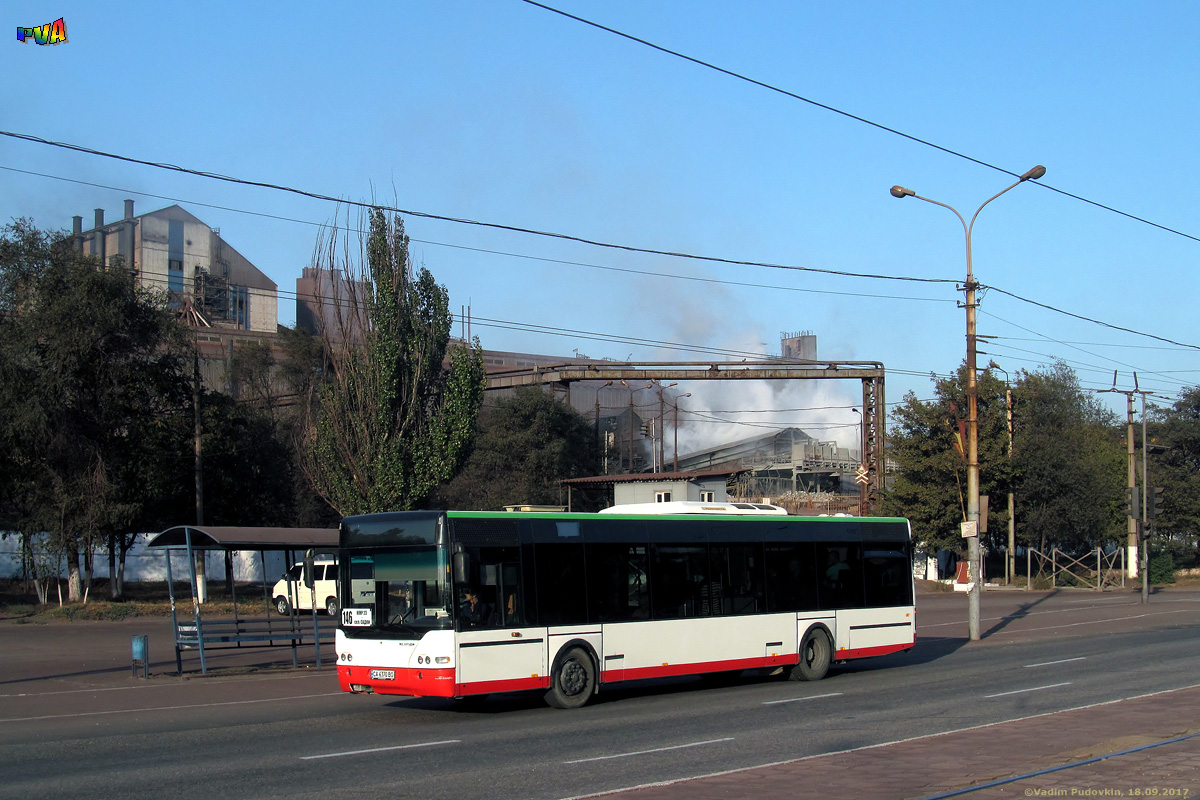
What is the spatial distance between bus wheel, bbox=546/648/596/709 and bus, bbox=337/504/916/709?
0.07 ft

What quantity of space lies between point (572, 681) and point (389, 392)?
26.8 meters

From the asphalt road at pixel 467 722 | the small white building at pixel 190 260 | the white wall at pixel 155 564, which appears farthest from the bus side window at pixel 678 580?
the small white building at pixel 190 260

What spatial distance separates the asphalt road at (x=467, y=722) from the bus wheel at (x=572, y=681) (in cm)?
20

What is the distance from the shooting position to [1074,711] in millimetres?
12859

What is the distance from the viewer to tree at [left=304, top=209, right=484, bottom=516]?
130ft

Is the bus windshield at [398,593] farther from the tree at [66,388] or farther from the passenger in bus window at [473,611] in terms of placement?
the tree at [66,388]

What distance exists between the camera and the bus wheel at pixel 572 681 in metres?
14.3

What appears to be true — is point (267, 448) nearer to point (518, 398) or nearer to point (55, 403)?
point (55, 403)

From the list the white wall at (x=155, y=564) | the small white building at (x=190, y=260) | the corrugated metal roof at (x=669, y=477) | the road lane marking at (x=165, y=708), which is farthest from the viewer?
the small white building at (x=190, y=260)

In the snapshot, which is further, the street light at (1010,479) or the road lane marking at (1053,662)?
the street light at (1010,479)

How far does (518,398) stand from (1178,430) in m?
50.6

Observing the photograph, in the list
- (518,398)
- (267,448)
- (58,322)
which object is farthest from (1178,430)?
(58,322)

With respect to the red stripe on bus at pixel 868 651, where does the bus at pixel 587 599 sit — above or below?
above

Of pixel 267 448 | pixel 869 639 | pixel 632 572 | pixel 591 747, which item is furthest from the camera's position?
pixel 267 448
